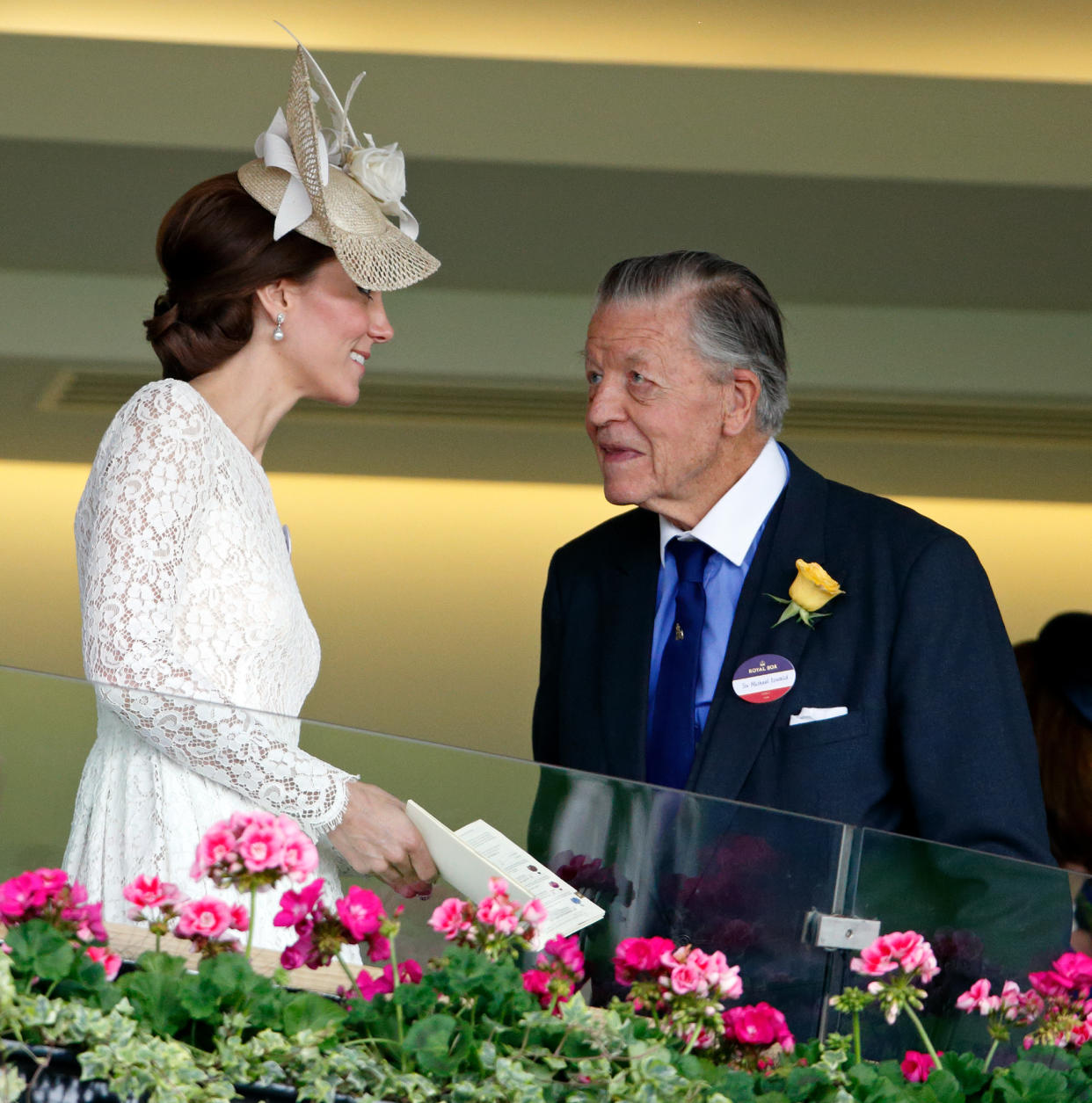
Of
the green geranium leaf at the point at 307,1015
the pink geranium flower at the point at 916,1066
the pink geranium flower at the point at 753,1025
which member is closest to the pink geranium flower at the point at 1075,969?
the pink geranium flower at the point at 916,1066

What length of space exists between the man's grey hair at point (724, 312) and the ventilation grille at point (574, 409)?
3.24 meters

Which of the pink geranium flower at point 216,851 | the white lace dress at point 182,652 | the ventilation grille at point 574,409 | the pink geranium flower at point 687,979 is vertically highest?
the ventilation grille at point 574,409

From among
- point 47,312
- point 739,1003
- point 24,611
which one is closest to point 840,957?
point 739,1003

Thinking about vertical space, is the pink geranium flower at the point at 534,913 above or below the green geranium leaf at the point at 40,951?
above

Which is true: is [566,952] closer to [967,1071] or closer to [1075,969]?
[967,1071]

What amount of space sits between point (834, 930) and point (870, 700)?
31.3 inches

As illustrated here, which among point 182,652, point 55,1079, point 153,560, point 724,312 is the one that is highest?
point 724,312

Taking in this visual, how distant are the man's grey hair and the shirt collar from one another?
0.30 feet

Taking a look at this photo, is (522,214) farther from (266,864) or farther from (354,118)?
(266,864)

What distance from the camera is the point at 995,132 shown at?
4328 millimetres

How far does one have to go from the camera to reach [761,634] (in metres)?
2.10

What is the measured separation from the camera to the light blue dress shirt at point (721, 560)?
84.2 inches

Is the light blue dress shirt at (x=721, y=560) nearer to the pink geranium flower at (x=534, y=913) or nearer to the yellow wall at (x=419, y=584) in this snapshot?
the pink geranium flower at (x=534, y=913)

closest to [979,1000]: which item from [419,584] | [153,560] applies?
[153,560]
